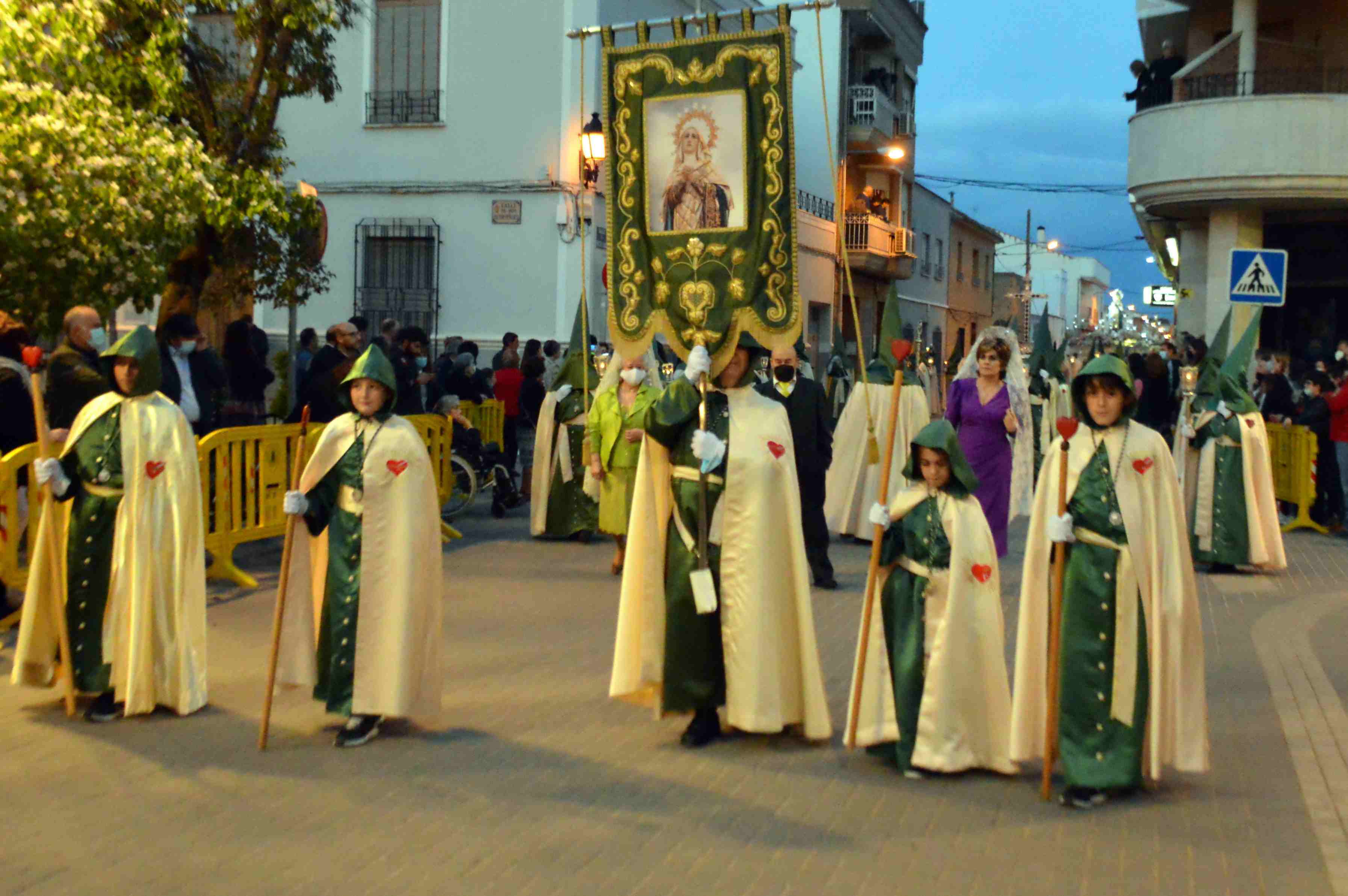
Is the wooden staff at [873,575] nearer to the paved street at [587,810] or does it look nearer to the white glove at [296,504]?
the paved street at [587,810]

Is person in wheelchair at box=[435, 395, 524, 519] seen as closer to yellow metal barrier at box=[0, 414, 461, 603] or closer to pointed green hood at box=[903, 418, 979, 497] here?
yellow metal barrier at box=[0, 414, 461, 603]

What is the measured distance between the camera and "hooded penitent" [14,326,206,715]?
7.23 m

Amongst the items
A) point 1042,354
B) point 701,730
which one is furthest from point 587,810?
point 1042,354

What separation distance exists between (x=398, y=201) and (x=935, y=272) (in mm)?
29653

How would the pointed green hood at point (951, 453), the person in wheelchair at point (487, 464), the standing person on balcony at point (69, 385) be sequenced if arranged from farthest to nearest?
1. the person in wheelchair at point (487, 464)
2. the standing person on balcony at point (69, 385)
3. the pointed green hood at point (951, 453)

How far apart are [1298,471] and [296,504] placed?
41.9 ft

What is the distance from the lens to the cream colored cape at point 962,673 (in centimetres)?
627

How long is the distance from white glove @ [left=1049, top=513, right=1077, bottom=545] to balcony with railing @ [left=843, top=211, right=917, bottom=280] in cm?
3240

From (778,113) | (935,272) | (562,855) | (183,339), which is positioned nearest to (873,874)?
(562,855)

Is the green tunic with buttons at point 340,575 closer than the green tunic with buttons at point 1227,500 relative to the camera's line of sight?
Yes

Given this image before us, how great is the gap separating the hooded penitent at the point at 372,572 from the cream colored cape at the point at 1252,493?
8.32m

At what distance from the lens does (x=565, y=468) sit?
1437 cm

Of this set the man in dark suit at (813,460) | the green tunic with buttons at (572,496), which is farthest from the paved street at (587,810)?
the green tunic with buttons at (572,496)

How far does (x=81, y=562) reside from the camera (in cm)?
729
